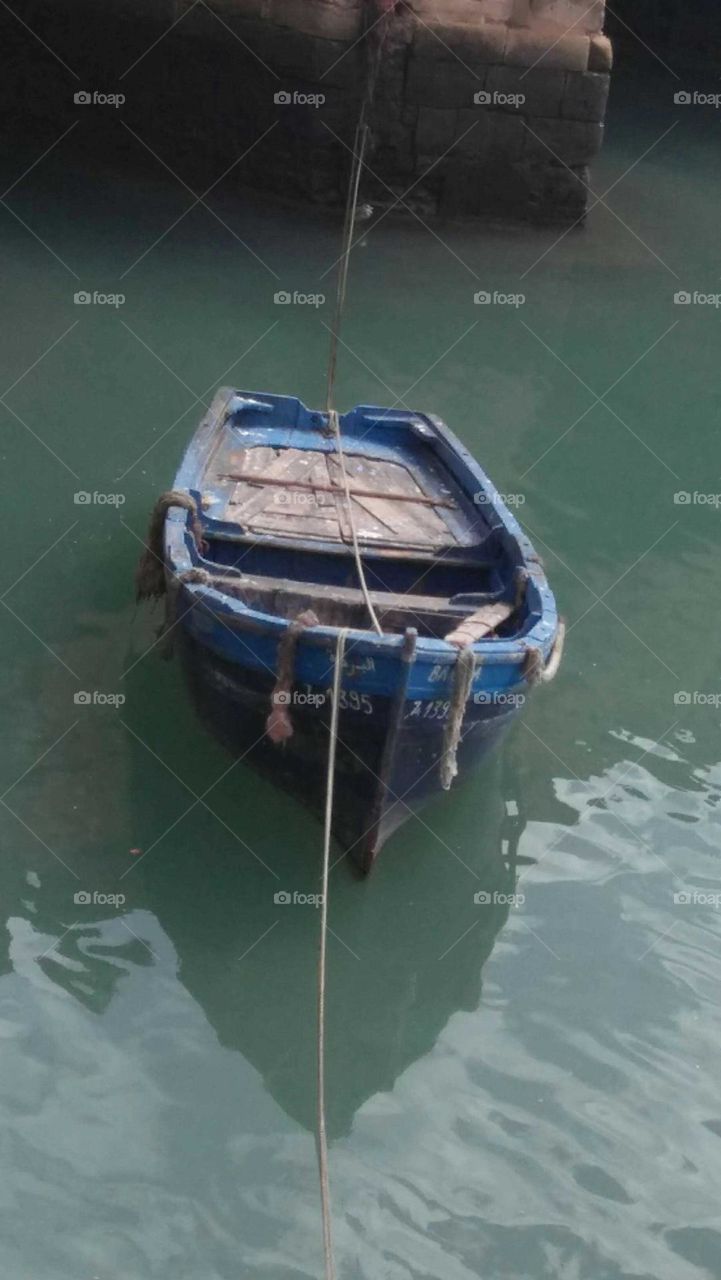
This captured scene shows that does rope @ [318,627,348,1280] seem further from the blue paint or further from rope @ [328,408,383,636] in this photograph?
rope @ [328,408,383,636]

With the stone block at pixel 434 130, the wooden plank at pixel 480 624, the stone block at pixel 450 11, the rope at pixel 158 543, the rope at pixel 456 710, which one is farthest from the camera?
the stone block at pixel 434 130

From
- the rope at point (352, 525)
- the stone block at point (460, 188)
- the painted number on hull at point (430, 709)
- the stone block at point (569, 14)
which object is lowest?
the painted number on hull at point (430, 709)

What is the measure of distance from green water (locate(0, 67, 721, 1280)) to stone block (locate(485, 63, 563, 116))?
3.82m

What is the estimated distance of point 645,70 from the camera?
68.0 ft

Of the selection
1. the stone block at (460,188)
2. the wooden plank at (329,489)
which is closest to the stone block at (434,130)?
the stone block at (460,188)

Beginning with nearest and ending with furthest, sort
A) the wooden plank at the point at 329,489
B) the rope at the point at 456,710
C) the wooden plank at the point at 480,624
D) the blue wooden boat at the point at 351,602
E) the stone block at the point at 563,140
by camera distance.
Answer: the rope at the point at 456,710
the blue wooden boat at the point at 351,602
the wooden plank at the point at 480,624
the wooden plank at the point at 329,489
the stone block at the point at 563,140

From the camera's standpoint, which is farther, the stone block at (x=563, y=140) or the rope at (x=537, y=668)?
the stone block at (x=563, y=140)

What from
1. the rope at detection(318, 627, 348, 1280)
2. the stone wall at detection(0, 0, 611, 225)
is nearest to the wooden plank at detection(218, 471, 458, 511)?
the rope at detection(318, 627, 348, 1280)

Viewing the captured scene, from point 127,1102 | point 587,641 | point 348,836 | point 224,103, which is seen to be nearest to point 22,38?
point 224,103

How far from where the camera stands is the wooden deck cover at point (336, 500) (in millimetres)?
7078

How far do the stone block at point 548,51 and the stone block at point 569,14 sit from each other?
0.07 meters

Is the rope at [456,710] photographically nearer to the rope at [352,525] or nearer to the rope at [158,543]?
the rope at [352,525]

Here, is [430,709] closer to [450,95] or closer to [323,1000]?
[323,1000]

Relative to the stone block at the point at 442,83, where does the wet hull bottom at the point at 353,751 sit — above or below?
below
